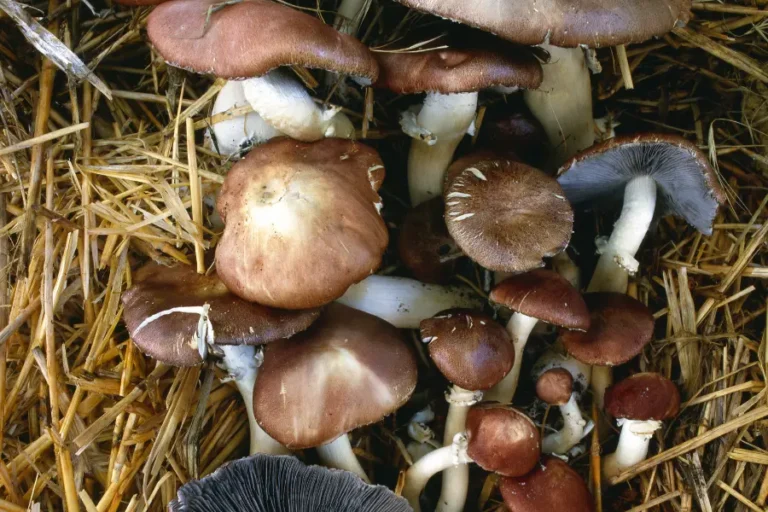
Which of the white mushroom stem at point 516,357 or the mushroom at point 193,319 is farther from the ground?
the mushroom at point 193,319

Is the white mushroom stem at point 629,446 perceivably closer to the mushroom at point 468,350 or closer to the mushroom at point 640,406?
the mushroom at point 640,406

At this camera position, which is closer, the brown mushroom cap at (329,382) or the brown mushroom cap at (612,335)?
the brown mushroom cap at (329,382)

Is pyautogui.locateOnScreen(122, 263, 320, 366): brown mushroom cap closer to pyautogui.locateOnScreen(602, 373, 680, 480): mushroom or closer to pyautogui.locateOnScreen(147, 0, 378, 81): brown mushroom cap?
pyautogui.locateOnScreen(147, 0, 378, 81): brown mushroom cap

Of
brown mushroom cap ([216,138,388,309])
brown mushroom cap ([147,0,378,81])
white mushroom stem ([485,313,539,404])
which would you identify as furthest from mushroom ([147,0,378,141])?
white mushroom stem ([485,313,539,404])

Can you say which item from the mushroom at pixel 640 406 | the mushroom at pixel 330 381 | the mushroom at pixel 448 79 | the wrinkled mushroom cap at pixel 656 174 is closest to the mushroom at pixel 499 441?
the mushroom at pixel 330 381

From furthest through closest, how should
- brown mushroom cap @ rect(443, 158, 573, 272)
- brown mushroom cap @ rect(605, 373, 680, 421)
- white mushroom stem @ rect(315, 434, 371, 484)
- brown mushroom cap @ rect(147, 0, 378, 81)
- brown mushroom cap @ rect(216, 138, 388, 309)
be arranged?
white mushroom stem @ rect(315, 434, 371, 484), brown mushroom cap @ rect(605, 373, 680, 421), brown mushroom cap @ rect(443, 158, 573, 272), brown mushroom cap @ rect(216, 138, 388, 309), brown mushroom cap @ rect(147, 0, 378, 81)

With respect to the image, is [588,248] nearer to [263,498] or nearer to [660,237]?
[660,237]
